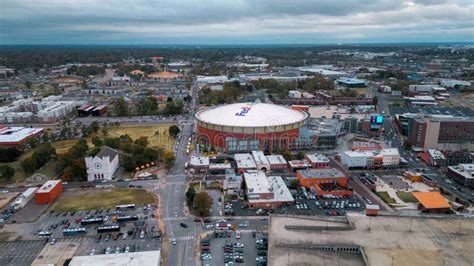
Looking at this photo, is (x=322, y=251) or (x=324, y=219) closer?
(x=322, y=251)

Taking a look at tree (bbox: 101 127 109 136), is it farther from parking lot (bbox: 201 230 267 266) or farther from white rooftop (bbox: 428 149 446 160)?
white rooftop (bbox: 428 149 446 160)

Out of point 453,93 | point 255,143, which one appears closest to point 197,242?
point 255,143

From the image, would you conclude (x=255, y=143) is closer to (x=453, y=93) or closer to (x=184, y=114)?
(x=184, y=114)

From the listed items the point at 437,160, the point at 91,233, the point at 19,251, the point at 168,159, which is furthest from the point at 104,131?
the point at 437,160

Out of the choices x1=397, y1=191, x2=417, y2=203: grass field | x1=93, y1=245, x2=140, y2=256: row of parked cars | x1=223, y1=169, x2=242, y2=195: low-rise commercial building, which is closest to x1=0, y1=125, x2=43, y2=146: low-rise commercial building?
x1=93, y1=245, x2=140, y2=256: row of parked cars

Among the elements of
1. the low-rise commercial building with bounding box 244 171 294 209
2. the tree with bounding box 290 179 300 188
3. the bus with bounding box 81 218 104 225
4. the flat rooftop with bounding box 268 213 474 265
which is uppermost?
the flat rooftop with bounding box 268 213 474 265

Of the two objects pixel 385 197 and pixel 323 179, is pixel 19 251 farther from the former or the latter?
pixel 385 197

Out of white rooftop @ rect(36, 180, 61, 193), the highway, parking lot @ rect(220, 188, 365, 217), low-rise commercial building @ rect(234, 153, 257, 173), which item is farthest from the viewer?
low-rise commercial building @ rect(234, 153, 257, 173)
